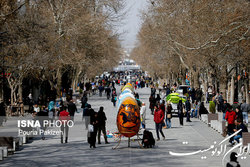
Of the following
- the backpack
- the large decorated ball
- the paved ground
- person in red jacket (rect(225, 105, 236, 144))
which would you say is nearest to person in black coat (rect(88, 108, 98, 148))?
the paved ground

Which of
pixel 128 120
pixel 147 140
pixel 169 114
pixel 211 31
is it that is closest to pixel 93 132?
pixel 128 120

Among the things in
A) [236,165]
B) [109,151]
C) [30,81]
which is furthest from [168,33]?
[236,165]

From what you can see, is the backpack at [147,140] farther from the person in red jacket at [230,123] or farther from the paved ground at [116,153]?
the person in red jacket at [230,123]

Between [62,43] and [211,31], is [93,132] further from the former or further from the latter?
[62,43]

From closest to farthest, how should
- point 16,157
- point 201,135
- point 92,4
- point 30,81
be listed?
point 16,157 < point 201,135 < point 30,81 < point 92,4

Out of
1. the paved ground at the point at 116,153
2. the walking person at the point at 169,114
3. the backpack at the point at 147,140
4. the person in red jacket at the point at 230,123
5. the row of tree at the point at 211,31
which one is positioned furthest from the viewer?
the walking person at the point at 169,114

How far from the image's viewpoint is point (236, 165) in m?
9.71

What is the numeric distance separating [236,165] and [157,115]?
12729 mm

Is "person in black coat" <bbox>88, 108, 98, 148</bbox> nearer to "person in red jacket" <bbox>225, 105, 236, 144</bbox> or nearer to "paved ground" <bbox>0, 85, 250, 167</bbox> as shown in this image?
"paved ground" <bbox>0, 85, 250, 167</bbox>

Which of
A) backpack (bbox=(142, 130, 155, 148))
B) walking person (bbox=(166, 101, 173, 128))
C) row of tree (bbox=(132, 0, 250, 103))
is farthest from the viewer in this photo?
walking person (bbox=(166, 101, 173, 128))

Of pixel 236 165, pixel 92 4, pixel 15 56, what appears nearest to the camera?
pixel 236 165

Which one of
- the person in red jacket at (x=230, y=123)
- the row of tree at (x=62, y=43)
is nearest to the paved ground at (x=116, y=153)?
the person in red jacket at (x=230, y=123)

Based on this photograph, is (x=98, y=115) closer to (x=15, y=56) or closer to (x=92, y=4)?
(x=15, y=56)

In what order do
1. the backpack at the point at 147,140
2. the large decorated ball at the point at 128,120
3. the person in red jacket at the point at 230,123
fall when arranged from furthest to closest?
the person in red jacket at the point at 230,123 < the backpack at the point at 147,140 < the large decorated ball at the point at 128,120
